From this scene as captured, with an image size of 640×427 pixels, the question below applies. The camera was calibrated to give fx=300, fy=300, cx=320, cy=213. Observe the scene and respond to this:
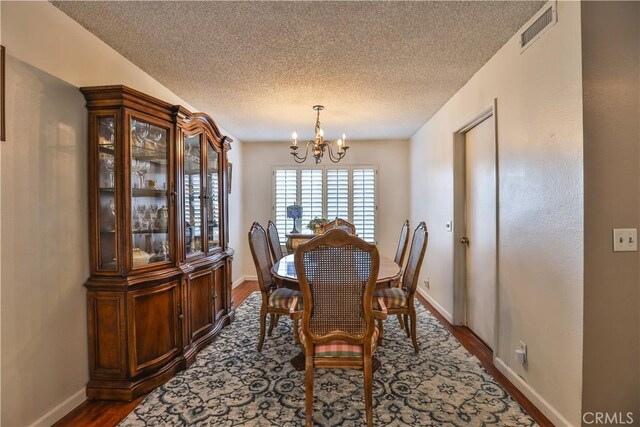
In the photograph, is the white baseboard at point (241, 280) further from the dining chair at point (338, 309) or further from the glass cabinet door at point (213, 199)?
the dining chair at point (338, 309)

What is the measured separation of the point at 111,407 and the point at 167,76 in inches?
106

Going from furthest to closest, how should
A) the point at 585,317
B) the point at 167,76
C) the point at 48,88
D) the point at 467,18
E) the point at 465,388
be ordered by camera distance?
the point at 167,76, the point at 465,388, the point at 467,18, the point at 48,88, the point at 585,317

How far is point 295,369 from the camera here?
2412 mm

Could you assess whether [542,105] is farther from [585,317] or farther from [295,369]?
[295,369]

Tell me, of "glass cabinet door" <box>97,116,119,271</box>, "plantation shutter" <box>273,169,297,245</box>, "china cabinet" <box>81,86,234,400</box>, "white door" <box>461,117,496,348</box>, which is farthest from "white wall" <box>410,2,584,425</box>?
"plantation shutter" <box>273,169,297,245</box>

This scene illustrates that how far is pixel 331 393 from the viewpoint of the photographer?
2.10 meters

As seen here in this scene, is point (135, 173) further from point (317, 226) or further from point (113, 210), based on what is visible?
point (317, 226)

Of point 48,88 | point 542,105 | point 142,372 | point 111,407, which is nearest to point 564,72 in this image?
point 542,105

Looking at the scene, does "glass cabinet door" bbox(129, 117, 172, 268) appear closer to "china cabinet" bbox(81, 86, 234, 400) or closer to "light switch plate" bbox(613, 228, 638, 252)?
"china cabinet" bbox(81, 86, 234, 400)

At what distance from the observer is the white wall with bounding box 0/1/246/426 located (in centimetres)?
160

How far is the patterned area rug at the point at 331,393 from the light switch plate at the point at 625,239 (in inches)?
44.5

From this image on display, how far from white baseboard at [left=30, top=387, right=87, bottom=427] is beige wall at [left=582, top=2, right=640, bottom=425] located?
9.91 feet

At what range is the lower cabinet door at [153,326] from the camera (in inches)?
82.4

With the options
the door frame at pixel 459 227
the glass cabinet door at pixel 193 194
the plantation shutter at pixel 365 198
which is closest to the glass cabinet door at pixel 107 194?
the glass cabinet door at pixel 193 194
